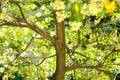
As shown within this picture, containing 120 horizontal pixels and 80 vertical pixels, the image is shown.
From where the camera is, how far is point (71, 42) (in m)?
3.69

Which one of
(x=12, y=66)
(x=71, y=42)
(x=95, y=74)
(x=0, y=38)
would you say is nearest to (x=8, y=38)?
(x=0, y=38)

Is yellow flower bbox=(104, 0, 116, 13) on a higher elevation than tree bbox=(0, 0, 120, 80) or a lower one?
higher

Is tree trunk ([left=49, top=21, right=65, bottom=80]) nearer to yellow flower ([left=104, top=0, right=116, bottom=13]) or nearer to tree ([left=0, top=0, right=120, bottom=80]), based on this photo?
tree ([left=0, top=0, right=120, bottom=80])

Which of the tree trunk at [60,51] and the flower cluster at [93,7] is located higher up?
the flower cluster at [93,7]

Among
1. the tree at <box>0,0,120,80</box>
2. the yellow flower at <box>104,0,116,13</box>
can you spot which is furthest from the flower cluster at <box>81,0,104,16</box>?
the tree at <box>0,0,120,80</box>

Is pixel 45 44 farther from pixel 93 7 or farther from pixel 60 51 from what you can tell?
pixel 93 7

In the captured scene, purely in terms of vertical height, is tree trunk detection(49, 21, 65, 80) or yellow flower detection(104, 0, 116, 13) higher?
yellow flower detection(104, 0, 116, 13)

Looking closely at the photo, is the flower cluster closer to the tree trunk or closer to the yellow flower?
the yellow flower

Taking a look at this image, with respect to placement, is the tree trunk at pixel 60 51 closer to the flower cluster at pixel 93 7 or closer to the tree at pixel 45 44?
the tree at pixel 45 44

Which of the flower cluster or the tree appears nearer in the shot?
the flower cluster

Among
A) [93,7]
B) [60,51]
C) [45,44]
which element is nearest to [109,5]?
[93,7]

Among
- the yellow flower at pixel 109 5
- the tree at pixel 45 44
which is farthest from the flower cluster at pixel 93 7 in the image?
the tree at pixel 45 44

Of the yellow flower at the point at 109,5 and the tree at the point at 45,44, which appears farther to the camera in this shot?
the tree at the point at 45,44

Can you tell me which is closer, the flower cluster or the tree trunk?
the flower cluster
